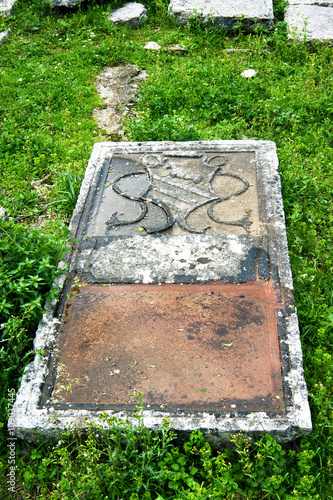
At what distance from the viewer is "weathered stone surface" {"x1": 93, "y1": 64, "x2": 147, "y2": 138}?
15.7ft

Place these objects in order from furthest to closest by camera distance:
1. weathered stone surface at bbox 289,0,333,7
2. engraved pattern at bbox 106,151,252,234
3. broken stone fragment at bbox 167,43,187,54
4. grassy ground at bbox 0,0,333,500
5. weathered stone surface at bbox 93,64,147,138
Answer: weathered stone surface at bbox 289,0,333,7, broken stone fragment at bbox 167,43,187,54, weathered stone surface at bbox 93,64,147,138, engraved pattern at bbox 106,151,252,234, grassy ground at bbox 0,0,333,500

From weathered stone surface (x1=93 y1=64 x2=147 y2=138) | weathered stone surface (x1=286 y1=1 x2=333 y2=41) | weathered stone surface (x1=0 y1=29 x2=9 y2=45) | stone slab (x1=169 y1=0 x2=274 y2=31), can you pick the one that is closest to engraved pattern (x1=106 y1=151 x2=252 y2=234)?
weathered stone surface (x1=93 y1=64 x2=147 y2=138)

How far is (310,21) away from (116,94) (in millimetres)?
2619

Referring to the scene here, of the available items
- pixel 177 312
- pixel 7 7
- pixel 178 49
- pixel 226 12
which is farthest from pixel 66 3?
pixel 177 312

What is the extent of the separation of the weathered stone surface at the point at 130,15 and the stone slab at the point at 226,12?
1.40 ft

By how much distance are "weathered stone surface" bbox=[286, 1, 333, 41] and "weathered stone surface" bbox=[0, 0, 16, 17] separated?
373cm

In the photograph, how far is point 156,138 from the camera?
422 cm

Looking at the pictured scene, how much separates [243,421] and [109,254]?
53.4 inches

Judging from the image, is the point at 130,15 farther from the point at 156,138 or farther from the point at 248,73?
the point at 156,138

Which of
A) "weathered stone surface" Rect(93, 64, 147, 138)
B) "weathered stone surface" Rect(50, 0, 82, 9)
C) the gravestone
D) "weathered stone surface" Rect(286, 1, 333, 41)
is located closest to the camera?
the gravestone

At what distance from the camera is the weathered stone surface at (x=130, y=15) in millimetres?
6102

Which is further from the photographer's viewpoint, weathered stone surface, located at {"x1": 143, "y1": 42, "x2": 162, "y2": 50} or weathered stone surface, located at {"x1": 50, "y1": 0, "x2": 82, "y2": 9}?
weathered stone surface, located at {"x1": 50, "y1": 0, "x2": 82, "y2": 9}

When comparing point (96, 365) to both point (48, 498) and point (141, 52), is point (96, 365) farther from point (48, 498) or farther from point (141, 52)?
point (141, 52)

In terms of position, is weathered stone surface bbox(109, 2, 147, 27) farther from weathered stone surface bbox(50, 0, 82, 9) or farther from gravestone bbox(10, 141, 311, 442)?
gravestone bbox(10, 141, 311, 442)
